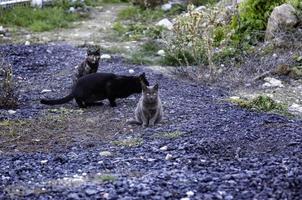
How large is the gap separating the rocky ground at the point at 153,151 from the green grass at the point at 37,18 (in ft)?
19.9

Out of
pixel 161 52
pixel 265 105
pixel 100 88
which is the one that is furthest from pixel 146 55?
pixel 265 105

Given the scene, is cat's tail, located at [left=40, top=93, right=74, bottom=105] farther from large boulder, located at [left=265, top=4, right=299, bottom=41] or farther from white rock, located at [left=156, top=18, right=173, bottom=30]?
white rock, located at [left=156, top=18, right=173, bottom=30]

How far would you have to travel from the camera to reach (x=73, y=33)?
582 inches

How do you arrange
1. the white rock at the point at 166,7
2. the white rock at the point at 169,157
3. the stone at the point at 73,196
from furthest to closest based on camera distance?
the white rock at the point at 166,7
the white rock at the point at 169,157
the stone at the point at 73,196

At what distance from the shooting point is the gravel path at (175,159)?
4891mm

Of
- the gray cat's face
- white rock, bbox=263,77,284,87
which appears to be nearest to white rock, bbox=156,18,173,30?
white rock, bbox=263,77,284,87

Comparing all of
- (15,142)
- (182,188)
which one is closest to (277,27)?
(15,142)

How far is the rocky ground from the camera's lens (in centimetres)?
493

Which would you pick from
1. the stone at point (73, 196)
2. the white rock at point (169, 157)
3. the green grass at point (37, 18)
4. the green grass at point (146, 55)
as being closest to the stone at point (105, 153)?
the white rock at point (169, 157)

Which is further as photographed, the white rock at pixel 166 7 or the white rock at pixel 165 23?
the white rock at pixel 166 7

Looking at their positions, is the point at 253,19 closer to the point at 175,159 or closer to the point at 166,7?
the point at 166,7

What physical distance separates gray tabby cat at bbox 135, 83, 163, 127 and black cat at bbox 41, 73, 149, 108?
2.76 ft

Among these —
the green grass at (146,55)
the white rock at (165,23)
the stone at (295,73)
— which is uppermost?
the stone at (295,73)

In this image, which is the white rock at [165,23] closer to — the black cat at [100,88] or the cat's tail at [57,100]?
the black cat at [100,88]
